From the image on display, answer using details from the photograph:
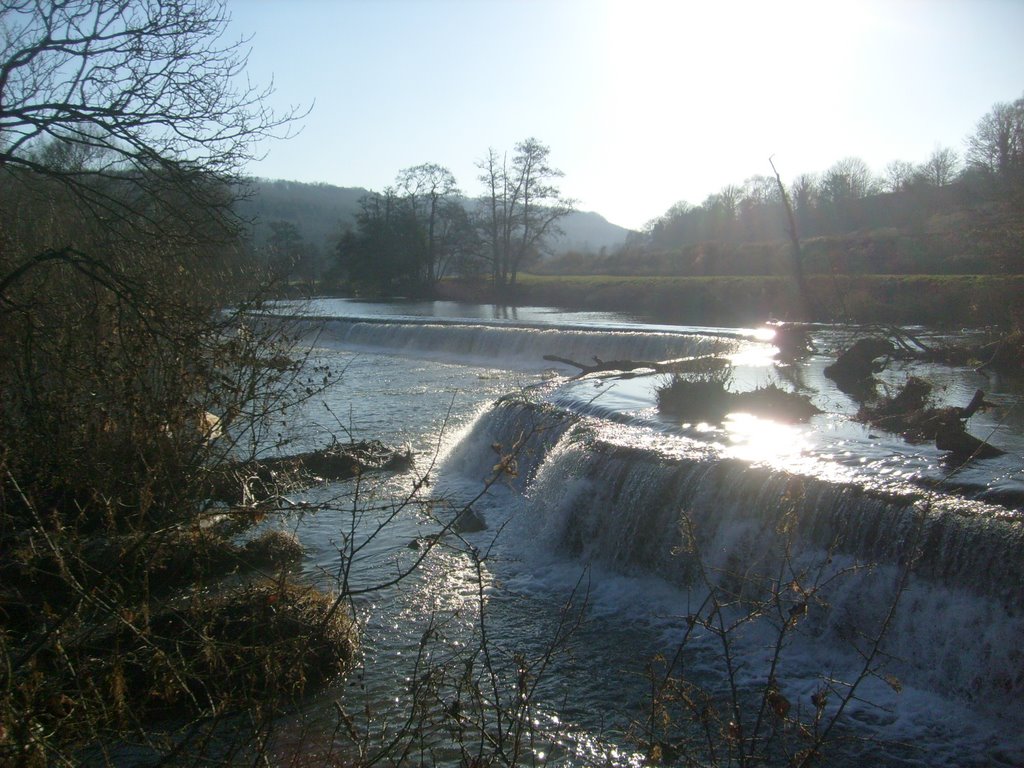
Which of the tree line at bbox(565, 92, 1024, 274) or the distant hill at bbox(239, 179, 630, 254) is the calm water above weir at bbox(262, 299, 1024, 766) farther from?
the distant hill at bbox(239, 179, 630, 254)

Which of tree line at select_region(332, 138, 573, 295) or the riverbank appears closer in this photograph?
the riverbank

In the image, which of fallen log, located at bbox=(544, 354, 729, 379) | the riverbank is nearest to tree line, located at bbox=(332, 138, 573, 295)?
the riverbank

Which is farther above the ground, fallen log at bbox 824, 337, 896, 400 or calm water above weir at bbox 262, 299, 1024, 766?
fallen log at bbox 824, 337, 896, 400

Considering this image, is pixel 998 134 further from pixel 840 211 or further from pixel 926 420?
pixel 926 420

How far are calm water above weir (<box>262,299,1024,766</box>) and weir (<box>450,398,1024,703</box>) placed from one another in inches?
0.6

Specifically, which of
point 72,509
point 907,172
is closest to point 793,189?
point 907,172

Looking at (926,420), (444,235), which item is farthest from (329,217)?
(926,420)

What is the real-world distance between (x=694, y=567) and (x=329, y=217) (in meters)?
85.8

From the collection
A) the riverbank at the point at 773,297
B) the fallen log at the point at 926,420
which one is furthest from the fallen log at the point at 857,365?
the fallen log at the point at 926,420

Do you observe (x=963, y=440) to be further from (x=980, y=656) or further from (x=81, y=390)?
(x=81, y=390)

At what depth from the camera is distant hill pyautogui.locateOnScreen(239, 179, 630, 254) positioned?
6681 centimetres

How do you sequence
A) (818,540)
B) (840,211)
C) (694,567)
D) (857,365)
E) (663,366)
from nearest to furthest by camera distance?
(818,540) → (694,567) → (857,365) → (663,366) → (840,211)

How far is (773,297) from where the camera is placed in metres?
30.6

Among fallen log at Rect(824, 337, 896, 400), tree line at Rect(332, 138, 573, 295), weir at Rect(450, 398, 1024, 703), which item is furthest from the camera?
tree line at Rect(332, 138, 573, 295)
